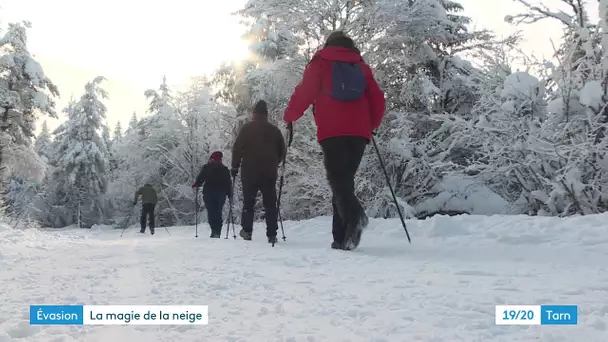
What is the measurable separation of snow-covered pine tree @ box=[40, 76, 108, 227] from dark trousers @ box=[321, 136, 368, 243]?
116 feet

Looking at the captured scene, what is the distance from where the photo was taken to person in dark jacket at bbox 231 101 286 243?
665 cm

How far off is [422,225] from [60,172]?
1490 inches

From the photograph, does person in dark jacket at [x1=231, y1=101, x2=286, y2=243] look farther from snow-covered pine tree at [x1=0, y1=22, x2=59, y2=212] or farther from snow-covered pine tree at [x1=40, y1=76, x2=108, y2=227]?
snow-covered pine tree at [x1=40, y1=76, x2=108, y2=227]


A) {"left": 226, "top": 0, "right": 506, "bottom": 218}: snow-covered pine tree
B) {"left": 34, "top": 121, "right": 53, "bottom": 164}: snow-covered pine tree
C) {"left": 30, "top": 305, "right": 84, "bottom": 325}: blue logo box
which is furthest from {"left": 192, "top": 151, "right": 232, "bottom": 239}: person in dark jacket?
{"left": 34, "top": 121, "right": 53, "bottom": 164}: snow-covered pine tree

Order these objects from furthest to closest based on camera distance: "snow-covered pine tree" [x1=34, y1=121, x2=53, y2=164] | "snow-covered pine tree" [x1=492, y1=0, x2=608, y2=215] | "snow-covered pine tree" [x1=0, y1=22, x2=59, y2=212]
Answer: "snow-covered pine tree" [x1=34, y1=121, x2=53, y2=164] → "snow-covered pine tree" [x1=0, y1=22, x2=59, y2=212] → "snow-covered pine tree" [x1=492, y1=0, x2=608, y2=215]

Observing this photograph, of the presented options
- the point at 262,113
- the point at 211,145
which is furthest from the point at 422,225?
the point at 211,145

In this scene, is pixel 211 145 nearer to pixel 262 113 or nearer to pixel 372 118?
pixel 262 113

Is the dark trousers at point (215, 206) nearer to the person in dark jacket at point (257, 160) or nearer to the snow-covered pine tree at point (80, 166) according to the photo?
the person in dark jacket at point (257, 160)

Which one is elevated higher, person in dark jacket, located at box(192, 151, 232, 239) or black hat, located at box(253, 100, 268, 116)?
black hat, located at box(253, 100, 268, 116)

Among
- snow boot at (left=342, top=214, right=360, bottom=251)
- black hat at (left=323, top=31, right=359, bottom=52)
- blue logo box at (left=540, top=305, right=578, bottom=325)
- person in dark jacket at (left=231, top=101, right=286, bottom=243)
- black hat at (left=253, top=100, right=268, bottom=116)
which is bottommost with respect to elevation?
blue logo box at (left=540, top=305, right=578, bottom=325)

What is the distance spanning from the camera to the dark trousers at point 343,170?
4.71 metres

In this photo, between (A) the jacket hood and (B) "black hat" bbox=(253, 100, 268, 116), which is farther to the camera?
(B) "black hat" bbox=(253, 100, 268, 116)

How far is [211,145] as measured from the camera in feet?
83.7

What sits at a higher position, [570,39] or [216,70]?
[216,70]
